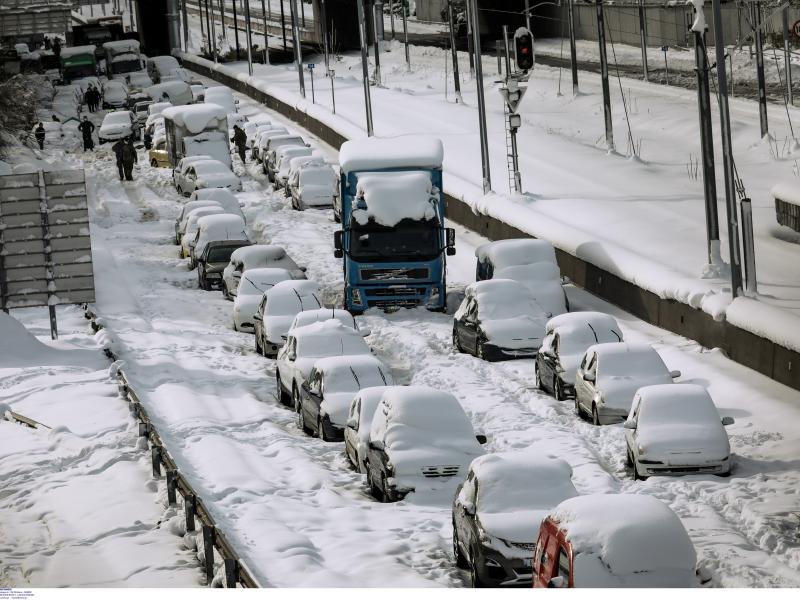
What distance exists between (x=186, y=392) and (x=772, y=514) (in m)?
11.9

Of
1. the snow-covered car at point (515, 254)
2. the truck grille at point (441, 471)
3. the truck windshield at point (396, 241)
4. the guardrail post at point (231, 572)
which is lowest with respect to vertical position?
the truck grille at point (441, 471)

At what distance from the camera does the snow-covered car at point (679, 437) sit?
69.3 feet

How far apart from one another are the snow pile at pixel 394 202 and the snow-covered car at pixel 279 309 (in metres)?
2.12

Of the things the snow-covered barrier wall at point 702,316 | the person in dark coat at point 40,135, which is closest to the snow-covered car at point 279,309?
the snow-covered barrier wall at point 702,316

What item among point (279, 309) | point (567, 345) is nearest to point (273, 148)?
point (279, 309)

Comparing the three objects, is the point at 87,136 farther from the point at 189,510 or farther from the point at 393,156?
the point at 189,510

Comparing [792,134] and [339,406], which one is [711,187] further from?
[792,134]

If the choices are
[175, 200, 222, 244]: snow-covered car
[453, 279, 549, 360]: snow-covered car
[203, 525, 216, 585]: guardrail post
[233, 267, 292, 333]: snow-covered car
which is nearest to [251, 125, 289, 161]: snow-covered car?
[175, 200, 222, 244]: snow-covered car

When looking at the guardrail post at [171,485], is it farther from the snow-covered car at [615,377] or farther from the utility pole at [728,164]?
the utility pole at [728,164]

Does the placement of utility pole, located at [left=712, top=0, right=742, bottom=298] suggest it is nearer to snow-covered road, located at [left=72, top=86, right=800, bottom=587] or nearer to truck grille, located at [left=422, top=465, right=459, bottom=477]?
snow-covered road, located at [left=72, top=86, right=800, bottom=587]

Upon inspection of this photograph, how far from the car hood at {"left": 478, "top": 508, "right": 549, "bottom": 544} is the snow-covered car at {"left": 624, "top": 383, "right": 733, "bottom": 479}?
4652 mm

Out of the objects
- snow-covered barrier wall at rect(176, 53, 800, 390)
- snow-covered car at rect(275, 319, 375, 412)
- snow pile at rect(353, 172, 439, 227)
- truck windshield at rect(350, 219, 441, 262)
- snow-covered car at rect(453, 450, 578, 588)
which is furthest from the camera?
truck windshield at rect(350, 219, 441, 262)

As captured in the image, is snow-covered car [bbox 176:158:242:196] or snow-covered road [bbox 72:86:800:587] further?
snow-covered car [bbox 176:158:242:196]

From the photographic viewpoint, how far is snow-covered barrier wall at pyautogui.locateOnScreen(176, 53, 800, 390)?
2605 centimetres
